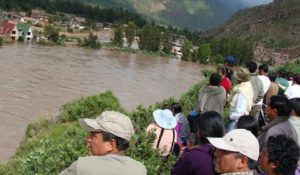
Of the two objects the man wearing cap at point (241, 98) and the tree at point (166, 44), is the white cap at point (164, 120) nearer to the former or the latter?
the man wearing cap at point (241, 98)

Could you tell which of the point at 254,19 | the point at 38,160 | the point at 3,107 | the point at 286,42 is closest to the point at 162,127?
the point at 38,160

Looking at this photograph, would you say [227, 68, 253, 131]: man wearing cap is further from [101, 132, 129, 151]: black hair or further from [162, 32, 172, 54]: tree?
[162, 32, 172, 54]: tree

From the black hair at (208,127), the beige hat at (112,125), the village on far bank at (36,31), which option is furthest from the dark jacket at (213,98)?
the village on far bank at (36,31)

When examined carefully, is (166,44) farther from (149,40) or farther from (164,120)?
(164,120)

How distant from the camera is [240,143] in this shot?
341cm

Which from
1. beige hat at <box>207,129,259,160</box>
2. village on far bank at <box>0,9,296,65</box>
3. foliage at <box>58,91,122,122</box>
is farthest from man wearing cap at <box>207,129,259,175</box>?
village on far bank at <box>0,9,296,65</box>

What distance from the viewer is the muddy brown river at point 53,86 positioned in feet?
60.1

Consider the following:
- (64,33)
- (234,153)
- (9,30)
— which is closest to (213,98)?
(234,153)

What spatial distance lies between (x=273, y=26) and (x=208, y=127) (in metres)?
110

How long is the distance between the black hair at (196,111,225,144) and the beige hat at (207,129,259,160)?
1.96 feet

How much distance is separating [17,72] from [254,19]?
10315 cm

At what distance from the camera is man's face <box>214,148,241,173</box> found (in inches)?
132

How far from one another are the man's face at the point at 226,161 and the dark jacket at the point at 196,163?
264 millimetres

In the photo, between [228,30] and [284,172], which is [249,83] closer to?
[284,172]
